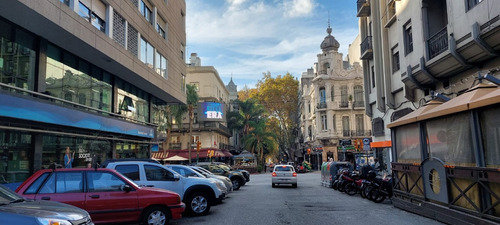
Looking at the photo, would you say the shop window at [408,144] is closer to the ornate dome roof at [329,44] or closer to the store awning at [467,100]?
the store awning at [467,100]

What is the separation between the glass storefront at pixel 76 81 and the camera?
49.4 feet

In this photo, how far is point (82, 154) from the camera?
1758 centimetres

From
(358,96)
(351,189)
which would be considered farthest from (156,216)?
(358,96)

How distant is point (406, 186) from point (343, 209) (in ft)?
6.91

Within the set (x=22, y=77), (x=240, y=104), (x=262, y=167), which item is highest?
(x=240, y=104)

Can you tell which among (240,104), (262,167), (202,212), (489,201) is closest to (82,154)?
(202,212)

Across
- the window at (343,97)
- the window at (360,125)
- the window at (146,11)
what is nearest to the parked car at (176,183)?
the window at (146,11)

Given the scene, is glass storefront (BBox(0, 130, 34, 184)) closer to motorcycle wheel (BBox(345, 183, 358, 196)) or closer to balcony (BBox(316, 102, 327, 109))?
motorcycle wheel (BBox(345, 183, 358, 196))

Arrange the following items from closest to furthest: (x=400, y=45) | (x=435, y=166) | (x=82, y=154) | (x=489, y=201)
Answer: (x=489, y=201)
(x=435, y=166)
(x=82, y=154)
(x=400, y=45)

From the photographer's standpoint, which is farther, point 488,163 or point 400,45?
point 400,45

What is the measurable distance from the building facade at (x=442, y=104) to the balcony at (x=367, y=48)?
4.40ft

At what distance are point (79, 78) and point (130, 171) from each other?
29.8ft

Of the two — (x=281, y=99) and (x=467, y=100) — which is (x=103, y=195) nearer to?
(x=467, y=100)

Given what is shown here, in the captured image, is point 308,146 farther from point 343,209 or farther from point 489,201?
point 489,201
